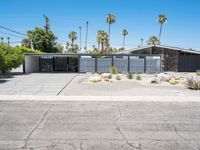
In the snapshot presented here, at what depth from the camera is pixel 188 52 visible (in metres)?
30.5

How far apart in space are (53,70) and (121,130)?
27412mm

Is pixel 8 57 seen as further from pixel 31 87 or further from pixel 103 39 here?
pixel 103 39

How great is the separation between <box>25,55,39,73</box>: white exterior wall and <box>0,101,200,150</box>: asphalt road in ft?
63.6

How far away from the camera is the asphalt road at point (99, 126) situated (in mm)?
5117

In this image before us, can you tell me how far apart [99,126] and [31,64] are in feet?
82.4

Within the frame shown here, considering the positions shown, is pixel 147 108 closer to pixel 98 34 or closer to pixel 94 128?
pixel 94 128


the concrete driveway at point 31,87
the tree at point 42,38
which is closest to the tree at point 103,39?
the tree at point 42,38

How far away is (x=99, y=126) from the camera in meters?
6.49

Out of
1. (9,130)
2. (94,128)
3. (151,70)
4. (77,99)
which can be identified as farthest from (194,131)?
(151,70)

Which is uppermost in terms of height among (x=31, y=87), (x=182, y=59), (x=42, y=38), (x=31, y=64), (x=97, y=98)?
(x=42, y=38)

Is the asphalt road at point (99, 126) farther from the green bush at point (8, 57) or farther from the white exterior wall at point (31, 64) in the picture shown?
the white exterior wall at point (31, 64)

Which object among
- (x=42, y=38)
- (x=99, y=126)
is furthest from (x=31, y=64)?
(x=99, y=126)

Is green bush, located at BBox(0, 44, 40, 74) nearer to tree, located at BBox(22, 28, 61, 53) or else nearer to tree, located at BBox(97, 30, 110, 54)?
tree, located at BBox(22, 28, 61, 53)

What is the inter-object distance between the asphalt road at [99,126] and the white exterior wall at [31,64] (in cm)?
1938
